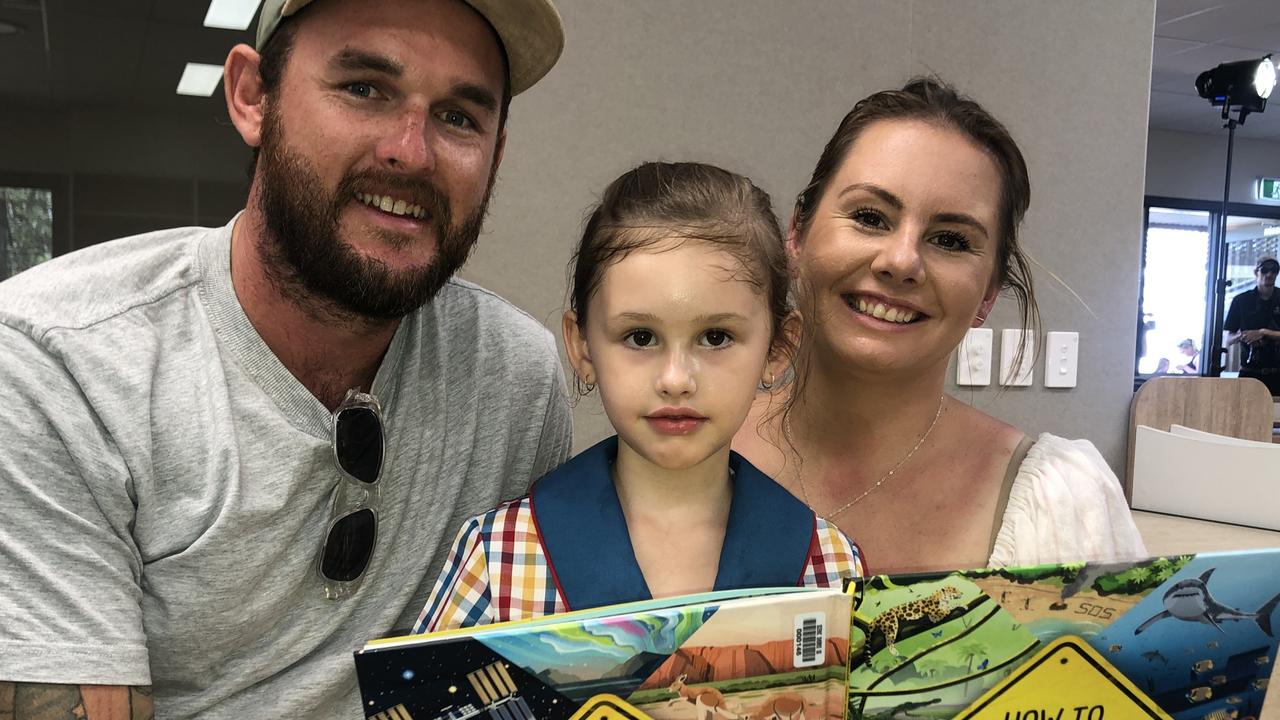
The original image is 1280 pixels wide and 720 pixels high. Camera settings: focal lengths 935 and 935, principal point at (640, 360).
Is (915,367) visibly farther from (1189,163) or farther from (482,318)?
(1189,163)

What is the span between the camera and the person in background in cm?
831

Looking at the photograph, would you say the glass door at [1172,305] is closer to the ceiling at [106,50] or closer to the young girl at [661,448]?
the ceiling at [106,50]

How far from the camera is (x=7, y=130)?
1855 mm

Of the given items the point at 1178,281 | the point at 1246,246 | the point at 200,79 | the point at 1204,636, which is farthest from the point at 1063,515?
the point at 1246,246

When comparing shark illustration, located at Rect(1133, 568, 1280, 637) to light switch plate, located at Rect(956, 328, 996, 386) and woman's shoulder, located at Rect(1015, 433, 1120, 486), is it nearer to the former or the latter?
woman's shoulder, located at Rect(1015, 433, 1120, 486)

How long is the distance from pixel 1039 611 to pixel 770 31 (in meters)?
1.92

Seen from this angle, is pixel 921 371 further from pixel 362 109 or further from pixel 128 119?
pixel 128 119

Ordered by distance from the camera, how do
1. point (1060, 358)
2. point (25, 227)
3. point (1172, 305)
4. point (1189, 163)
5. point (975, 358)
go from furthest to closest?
point (1189, 163) → point (1172, 305) → point (1060, 358) → point (975, 358) → point (25, 227)

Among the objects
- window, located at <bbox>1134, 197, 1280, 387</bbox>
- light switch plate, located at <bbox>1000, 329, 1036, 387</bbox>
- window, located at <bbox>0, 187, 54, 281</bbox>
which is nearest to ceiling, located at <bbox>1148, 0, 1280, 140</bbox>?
window, located at <bbox>1134, 197, 1280, 387</bbox>

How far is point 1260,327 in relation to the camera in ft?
21.1

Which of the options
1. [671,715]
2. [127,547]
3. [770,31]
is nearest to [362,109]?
[127,547]

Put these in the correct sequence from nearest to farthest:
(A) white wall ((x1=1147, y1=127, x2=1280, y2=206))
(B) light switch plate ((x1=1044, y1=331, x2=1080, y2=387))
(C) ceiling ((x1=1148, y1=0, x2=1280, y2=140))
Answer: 1. (B) light switch plate ((x1=1044, y1=331, x2=1080, y2=387))
2. (C) ceiling ((x1=1148, y1=0, x2=1280, y2=140))
3. (A) white wall ((x1=1147, y1=127, x2=1280, y2=206))

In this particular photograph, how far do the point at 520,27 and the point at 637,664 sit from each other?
899 mm

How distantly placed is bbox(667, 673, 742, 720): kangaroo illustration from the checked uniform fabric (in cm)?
34
